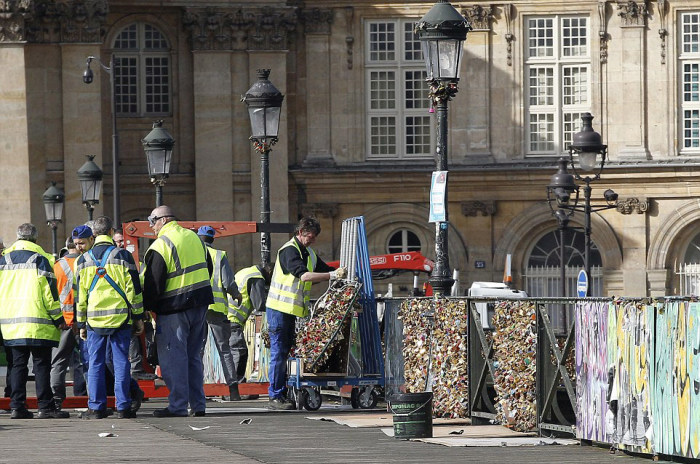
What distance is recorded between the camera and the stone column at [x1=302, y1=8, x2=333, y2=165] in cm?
4478

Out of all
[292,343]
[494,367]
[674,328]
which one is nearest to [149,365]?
[292,343]

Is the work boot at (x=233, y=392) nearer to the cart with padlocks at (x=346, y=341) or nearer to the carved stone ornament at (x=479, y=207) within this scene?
the cart with padlocks at (x=346, y=341)

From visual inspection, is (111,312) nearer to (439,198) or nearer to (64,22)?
(439,198)

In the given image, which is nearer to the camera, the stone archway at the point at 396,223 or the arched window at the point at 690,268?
the arched window at the point at 690,268

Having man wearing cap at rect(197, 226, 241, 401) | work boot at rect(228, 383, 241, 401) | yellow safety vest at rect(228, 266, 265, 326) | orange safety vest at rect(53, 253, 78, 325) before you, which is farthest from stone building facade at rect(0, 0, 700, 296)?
orange safety vest at rect(53, 253, 78, 325)

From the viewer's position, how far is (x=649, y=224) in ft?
146

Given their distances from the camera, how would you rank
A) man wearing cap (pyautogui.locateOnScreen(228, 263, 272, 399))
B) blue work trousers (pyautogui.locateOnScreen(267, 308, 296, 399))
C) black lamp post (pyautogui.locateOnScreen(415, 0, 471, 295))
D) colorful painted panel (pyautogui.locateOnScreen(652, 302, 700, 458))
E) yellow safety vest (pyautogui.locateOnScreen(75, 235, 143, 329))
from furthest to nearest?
man wearing cap (pyautogui.locateOnScreen(228, 263, 272, 399)) → black lamp post (pyautogui.locateOnScreen(415, 0, 471, 295)) → blue work trousers (pyautogui.locateOnScreen(267, 308, 296, 399)) → yellow safety vest (pyautogui.locateOnScreen(75, 235, 143, 329)) → colorful painted panel (pyautogui.locateOnScreen(652, 302, 700, 458))

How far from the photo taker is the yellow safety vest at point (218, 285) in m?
20.4

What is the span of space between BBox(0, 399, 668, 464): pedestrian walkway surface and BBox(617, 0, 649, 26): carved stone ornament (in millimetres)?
28355

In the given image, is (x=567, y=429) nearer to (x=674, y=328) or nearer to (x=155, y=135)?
(x=674, y=328)

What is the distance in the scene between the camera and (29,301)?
17906mm

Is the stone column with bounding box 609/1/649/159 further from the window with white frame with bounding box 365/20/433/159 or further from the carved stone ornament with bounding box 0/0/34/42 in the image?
the carved stone ornament with bounding box 0/0/34/42

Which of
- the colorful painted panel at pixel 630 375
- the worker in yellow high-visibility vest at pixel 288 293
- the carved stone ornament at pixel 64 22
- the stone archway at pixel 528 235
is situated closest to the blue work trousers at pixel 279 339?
the worker in yellow high-visibility vest at pixel 288 293

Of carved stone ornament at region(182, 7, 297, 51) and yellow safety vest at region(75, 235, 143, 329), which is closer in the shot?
yellow safety vest at region(75, 235, 143, 329)
